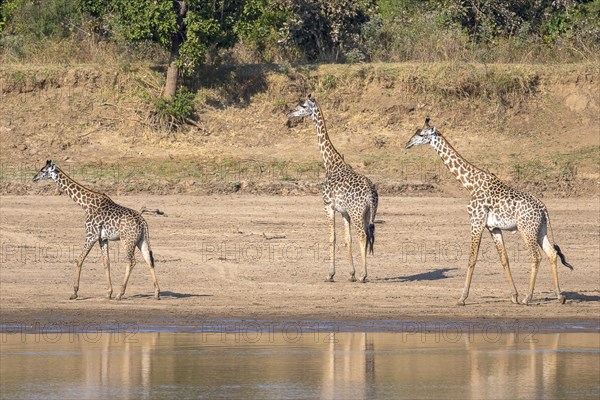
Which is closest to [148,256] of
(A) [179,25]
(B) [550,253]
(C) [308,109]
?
(C) [308,109]

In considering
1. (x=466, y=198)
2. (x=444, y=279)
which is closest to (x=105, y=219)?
(x=444, y=279)

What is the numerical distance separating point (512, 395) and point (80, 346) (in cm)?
473

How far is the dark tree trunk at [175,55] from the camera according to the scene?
80.6 ft

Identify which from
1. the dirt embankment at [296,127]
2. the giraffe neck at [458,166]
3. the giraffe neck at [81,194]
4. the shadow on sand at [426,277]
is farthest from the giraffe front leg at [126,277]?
the dirt embankment at [296,127]

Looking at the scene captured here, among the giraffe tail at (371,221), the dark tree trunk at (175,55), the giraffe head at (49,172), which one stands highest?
the dark tree trunk at (175,55)

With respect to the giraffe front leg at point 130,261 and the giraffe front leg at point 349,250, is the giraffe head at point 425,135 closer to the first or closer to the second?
the giraffe front leg at point 349,250

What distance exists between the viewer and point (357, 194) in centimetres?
1734

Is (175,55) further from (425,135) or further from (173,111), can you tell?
(425,135)

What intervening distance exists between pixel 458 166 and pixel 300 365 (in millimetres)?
4657

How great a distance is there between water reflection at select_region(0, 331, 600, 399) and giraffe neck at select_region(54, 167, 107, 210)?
8.32ft

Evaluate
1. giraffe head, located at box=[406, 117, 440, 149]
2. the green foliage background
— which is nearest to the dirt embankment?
the green foliage background

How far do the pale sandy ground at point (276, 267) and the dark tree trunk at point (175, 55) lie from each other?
4.18 meters

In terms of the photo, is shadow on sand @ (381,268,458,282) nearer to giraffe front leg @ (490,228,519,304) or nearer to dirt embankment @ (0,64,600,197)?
giraffe front leg @ (490,228,519,304)

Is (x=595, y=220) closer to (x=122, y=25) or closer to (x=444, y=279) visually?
(x=444, y=279)
